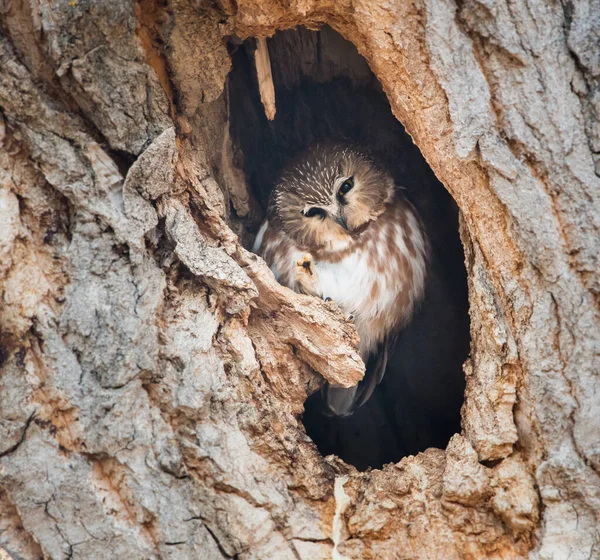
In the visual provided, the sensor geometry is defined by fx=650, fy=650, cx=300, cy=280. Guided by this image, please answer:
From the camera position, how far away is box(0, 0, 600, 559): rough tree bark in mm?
2107

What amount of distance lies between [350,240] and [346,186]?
282 mm

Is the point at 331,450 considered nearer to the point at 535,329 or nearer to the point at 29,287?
the point at 535,329

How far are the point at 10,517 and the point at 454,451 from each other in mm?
1523

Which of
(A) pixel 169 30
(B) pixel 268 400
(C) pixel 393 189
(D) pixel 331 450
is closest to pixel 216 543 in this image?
(B) pixel 268 400

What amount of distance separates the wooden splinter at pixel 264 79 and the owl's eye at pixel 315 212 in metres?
0.56

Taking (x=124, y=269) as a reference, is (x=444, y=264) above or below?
above

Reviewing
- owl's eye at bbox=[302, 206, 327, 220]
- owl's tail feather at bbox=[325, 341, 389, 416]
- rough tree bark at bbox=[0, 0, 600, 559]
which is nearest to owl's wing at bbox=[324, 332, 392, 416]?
owl's tail feather at bbox=[325, 341, 389, 416]

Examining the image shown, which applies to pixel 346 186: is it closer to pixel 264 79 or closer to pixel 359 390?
pixel 264 79

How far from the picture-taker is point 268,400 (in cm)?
251

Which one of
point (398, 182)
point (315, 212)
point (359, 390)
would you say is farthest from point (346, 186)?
point (359, 390)

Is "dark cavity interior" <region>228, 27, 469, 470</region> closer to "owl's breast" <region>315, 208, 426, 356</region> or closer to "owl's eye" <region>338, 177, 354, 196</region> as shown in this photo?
"owl's breast" <region>315, 208, 426, 356</region>

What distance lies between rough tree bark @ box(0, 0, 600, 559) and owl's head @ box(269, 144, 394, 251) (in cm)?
95

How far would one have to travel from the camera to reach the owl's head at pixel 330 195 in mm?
3326

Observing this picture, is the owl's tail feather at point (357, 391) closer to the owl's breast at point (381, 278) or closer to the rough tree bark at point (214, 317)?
the owl's breast at point (381, 278)
